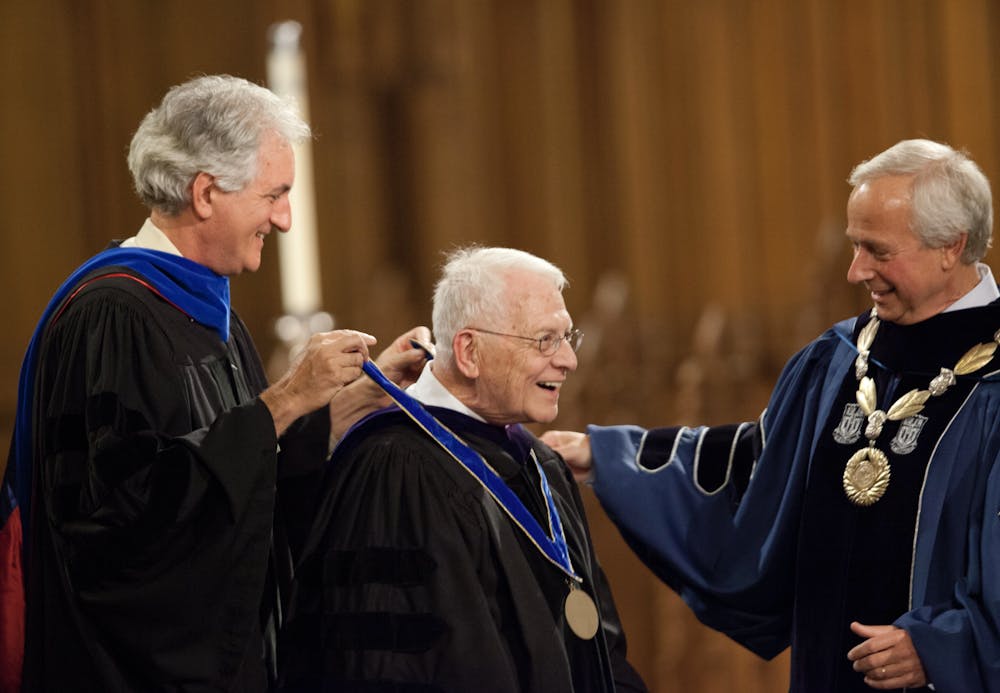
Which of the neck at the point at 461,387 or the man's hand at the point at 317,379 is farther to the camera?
the neck at the point at 461,387

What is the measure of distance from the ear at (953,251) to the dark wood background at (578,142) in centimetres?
314

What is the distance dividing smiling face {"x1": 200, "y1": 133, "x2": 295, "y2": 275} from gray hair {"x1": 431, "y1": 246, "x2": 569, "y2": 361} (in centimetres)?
47

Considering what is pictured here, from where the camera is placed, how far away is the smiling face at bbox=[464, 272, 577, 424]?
3.81 meters

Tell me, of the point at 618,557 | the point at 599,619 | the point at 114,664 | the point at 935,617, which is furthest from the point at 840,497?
the point at 618,557

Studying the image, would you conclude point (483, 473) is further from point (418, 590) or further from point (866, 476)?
point (866, 476)

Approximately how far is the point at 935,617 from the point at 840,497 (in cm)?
48

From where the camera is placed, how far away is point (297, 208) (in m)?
8.13

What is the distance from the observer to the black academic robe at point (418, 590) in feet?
11.4

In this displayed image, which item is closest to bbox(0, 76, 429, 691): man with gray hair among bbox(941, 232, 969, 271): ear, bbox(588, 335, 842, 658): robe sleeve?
bbox(588, 335, 842, 658): robe sleeve

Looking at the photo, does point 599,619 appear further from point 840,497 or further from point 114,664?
point 114,664

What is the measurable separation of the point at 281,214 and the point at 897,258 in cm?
170

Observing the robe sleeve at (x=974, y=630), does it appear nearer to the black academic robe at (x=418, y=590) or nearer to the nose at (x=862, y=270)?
the nose at (x=862, y=270)

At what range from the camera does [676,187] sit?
8188 millimetres

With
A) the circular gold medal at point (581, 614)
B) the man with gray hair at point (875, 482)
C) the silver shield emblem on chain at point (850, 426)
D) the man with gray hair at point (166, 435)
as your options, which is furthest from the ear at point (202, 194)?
the silver shield emblem on chain at point (850, 426)
